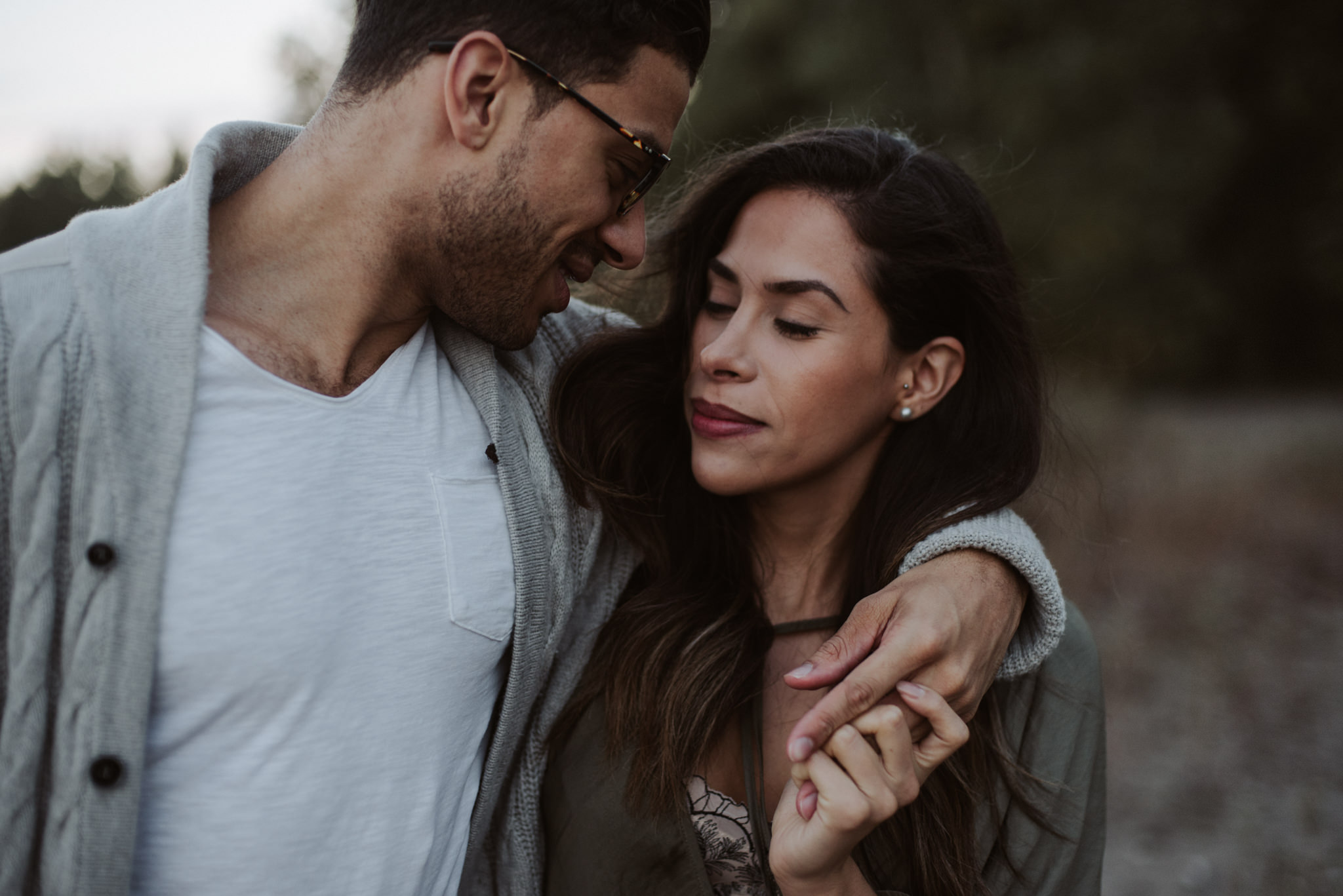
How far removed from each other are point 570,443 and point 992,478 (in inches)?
43.7

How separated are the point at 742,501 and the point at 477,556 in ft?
3.19

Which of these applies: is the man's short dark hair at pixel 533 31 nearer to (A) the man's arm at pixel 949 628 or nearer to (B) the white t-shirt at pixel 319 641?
(B) the white t-shirt at pixel 319 641

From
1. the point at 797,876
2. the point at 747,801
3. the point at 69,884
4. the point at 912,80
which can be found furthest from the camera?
the point at 912,80

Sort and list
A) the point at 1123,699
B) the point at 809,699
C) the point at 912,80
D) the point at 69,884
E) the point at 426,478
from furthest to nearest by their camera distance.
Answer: the point at 912,80
the point at 1123,699
the point at 809,699
the point at 426,478
the point at 69,884

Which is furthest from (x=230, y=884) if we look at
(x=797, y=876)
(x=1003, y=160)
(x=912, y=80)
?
(x=912, y=80)

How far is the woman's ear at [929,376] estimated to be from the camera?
2.50 metres

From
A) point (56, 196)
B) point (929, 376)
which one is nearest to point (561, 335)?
point (929, 376)

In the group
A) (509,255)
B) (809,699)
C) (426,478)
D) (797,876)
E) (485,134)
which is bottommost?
(797,876)

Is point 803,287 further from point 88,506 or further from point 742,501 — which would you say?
point 88,506

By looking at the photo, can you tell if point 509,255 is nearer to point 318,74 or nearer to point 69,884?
point 69,884

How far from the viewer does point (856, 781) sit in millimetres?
1630

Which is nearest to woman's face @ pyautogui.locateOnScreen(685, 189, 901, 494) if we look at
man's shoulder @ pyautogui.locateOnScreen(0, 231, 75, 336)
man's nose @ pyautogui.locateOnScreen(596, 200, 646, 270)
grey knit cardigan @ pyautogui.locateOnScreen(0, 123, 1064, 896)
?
man's nose @ pyautogui.locateOnScreen(596, 200, 646, 270)

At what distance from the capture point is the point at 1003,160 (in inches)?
557

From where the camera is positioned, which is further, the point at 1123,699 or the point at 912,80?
the point at 912,80
